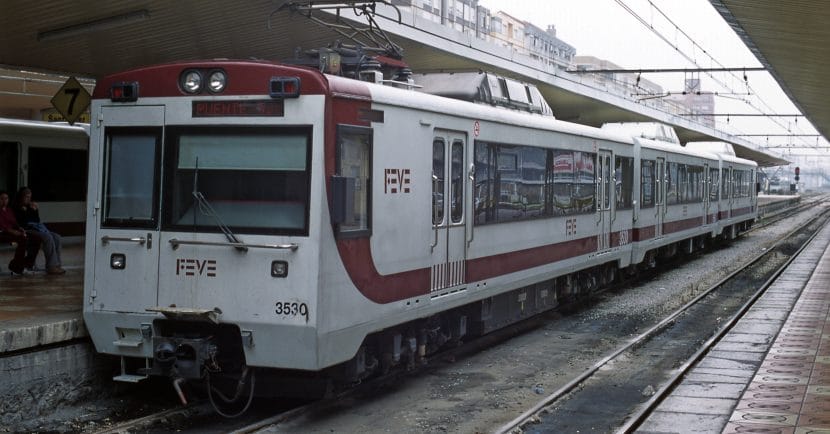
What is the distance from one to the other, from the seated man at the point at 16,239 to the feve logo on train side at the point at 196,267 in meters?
6.08

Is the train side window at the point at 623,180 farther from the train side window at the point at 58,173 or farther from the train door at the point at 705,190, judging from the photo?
the train side window at the point at 58,173

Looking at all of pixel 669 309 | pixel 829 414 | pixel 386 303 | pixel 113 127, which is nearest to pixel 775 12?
pixel 669 309

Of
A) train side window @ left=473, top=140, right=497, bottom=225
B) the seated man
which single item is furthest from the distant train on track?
train side window @ left=473, top=140, right=497, bottom=225

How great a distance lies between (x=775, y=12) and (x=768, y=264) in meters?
12.2

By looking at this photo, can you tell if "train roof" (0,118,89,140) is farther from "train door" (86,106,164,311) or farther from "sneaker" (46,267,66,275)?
"train door" (86,106,164,311)

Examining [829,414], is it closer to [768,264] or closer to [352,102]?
[352,102]

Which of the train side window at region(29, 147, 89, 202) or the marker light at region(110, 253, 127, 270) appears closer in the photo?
the marker light at region(110, 253, 127, 270)

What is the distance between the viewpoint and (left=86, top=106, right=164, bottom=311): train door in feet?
28.9

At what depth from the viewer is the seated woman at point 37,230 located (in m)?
14.2

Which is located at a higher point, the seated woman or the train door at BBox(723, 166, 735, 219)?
the train door at BBox(723, 166, 735, 219)

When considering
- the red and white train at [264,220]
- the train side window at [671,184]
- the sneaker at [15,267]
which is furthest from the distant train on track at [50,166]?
the train side window at [671,184]

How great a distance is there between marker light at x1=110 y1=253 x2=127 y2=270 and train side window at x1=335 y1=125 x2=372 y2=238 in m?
1.93

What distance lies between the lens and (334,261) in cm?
848

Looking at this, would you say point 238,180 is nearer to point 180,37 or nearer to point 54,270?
point 54,270
